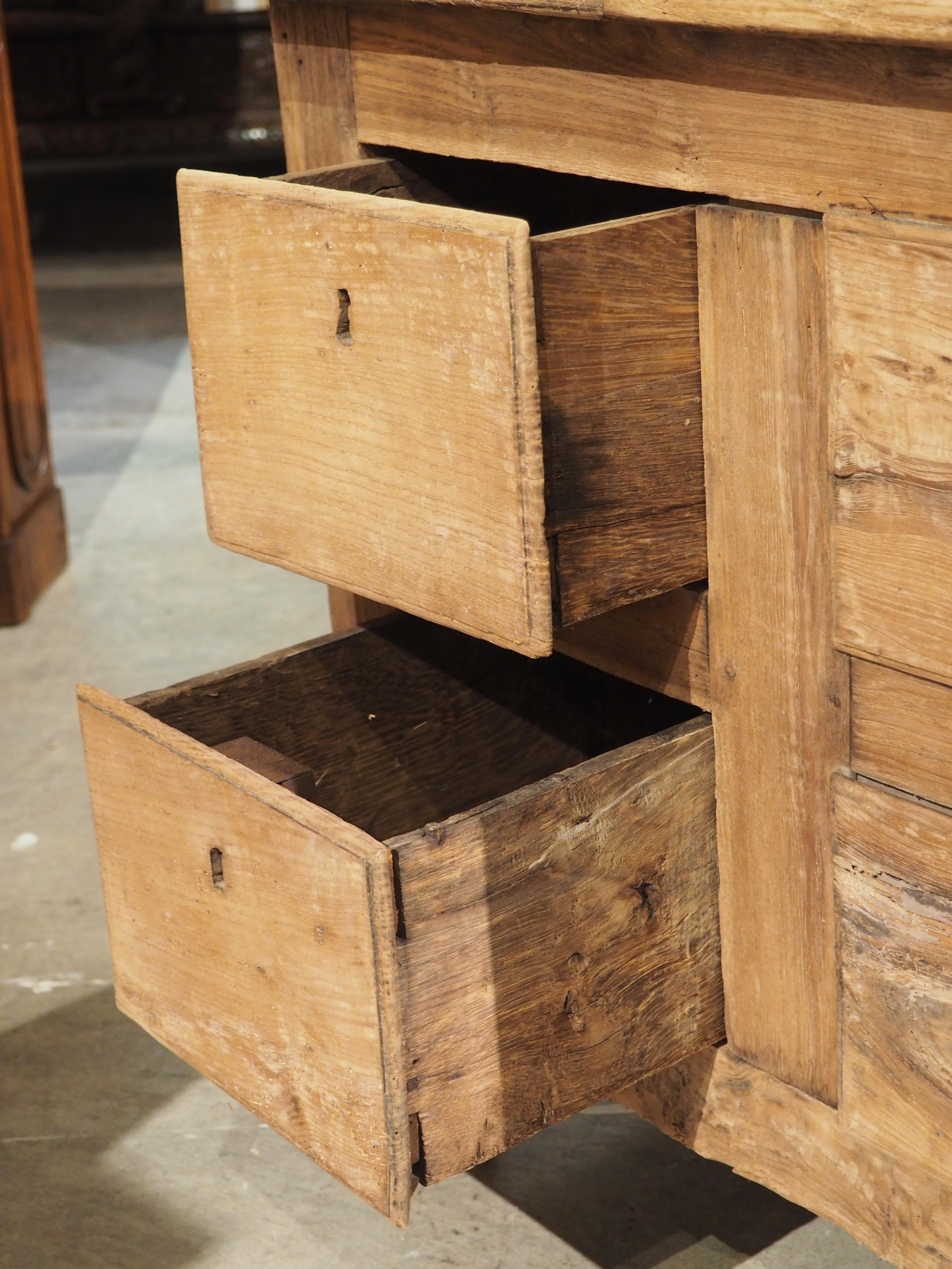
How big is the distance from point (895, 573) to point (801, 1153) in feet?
1.58

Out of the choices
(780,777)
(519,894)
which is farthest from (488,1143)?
(780,777)

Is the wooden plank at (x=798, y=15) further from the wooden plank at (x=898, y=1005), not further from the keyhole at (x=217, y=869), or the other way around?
the keyhole at (x=217, y=869)

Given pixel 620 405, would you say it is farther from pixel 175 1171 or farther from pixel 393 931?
pixel 175 1171

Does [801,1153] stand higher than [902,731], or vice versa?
→ [902,731]

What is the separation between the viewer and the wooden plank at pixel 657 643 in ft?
3.96

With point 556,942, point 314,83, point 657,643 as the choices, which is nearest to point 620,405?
point 657,643

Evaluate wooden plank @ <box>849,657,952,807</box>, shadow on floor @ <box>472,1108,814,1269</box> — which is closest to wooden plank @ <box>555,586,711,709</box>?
wooden plank @ <box>849,657,952,807</box>

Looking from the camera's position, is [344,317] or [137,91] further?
[137,91]

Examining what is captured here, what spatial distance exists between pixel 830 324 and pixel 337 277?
1.09 ft

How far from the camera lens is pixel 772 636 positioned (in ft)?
3.72

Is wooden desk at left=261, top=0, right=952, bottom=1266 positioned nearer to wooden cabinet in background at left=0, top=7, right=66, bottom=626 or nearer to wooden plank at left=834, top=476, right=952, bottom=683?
wooden plank at left=834, top=476, right=952, bottom=683

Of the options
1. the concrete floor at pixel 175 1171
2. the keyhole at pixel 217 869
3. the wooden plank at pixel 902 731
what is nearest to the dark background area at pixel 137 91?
the concrete floor at pixel 175 1171

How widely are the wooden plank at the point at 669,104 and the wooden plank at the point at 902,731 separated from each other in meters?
0.30

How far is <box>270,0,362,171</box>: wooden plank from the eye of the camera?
1354mm
